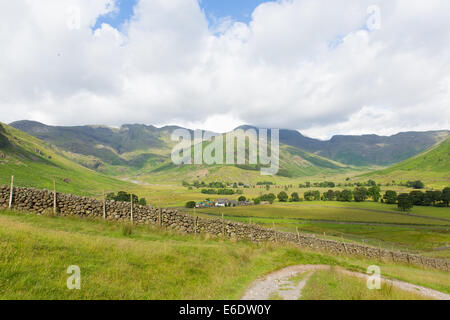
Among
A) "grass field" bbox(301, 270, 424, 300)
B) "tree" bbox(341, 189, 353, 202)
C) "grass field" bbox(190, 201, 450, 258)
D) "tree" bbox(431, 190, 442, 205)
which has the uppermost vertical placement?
"grass field" bbox(301, 270, 424, 300)

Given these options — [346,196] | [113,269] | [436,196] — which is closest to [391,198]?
[436,196]

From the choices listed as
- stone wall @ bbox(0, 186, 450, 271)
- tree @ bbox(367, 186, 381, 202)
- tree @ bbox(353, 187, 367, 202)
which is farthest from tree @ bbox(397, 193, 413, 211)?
stone wall @ bbox(0, 186, 450, 271)

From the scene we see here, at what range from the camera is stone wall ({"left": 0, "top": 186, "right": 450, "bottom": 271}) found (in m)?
21.6

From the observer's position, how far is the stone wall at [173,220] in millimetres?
21578

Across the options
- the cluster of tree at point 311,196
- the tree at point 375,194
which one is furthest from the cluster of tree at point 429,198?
the cluster of tree at point 311,196

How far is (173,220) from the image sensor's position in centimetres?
2659

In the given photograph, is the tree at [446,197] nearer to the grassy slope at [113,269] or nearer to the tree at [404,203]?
the tree at [404,203]

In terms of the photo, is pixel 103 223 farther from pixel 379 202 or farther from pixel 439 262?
pixel 379 202

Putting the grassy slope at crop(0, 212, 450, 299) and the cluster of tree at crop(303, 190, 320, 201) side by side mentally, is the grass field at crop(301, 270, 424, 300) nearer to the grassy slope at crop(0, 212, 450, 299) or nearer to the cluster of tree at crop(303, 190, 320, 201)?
the grassy slope at crop(0, 212, 450, 299)

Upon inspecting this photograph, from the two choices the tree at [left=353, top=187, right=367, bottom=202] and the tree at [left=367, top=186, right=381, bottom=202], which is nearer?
the tree at [left=367, top=186, right=381, bottom=202]

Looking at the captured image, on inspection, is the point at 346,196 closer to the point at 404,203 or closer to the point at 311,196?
the point at 311,196

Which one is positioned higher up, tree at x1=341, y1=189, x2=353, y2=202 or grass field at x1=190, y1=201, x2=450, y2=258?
tree at x1=341, y1=189, x2=353, y2=202

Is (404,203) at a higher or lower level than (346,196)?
higher
